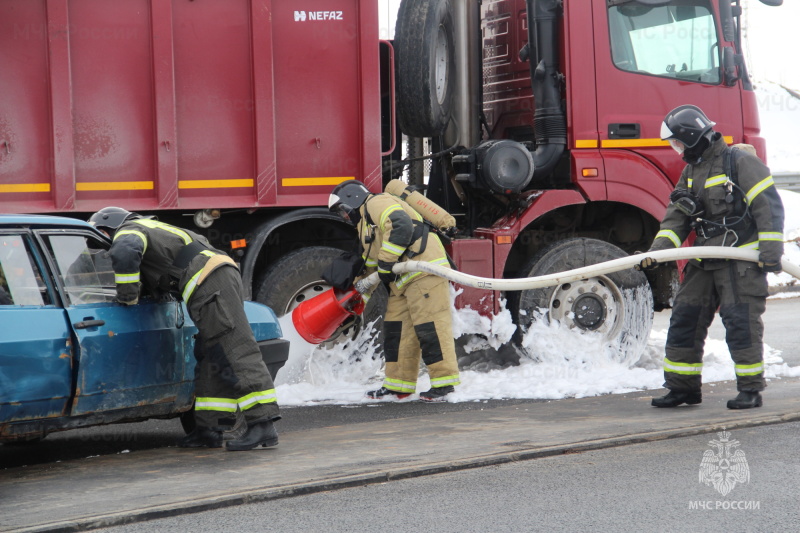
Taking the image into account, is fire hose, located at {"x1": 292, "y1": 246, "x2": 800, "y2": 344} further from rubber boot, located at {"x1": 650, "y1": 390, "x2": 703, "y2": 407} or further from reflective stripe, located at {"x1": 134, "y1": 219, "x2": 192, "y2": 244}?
reflective stripe, located at {"x1": 134, "y1": 219, "x2": 192, "y2": 244}

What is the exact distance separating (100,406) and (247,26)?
3147mm

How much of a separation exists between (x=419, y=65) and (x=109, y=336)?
142 inches

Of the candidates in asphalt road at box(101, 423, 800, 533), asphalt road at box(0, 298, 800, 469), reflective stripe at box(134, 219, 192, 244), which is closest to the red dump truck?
asphalt road at box(0, 298, 800, 469)

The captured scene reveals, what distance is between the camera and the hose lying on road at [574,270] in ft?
20.7

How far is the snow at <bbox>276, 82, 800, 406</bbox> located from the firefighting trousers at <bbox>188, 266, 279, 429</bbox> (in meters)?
1.55

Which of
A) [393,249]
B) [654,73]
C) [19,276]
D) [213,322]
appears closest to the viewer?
[19,276]

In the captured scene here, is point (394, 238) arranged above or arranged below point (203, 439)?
above

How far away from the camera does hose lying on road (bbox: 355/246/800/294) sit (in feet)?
20.7

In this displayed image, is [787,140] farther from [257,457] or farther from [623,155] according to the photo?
[257,457]

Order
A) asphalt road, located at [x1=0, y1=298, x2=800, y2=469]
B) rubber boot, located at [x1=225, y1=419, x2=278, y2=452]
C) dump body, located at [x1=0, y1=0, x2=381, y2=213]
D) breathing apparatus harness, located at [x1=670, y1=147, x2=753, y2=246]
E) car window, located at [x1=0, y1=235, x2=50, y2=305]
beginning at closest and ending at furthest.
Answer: car window, located at [x1=0, y1=235, x2=50, y2=305], rubber boot, located at [x1=225, y1=419, x2=278, y2=452], asphalt road, located at [x1=0, y1=298, x2=800, y2=469], breathing apparatus harness, located at [x1=670, y1=147, x2=753, y2=246], dump body, located at [x1=0, y1=0, x2=381, y2=213]

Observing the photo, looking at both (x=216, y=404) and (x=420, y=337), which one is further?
(x=420, y=337)

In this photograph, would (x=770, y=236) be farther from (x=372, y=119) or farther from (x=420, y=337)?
(x=372, y=119)

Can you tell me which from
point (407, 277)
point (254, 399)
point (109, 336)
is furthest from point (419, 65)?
point (109, 336)

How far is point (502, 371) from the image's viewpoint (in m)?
8.05
